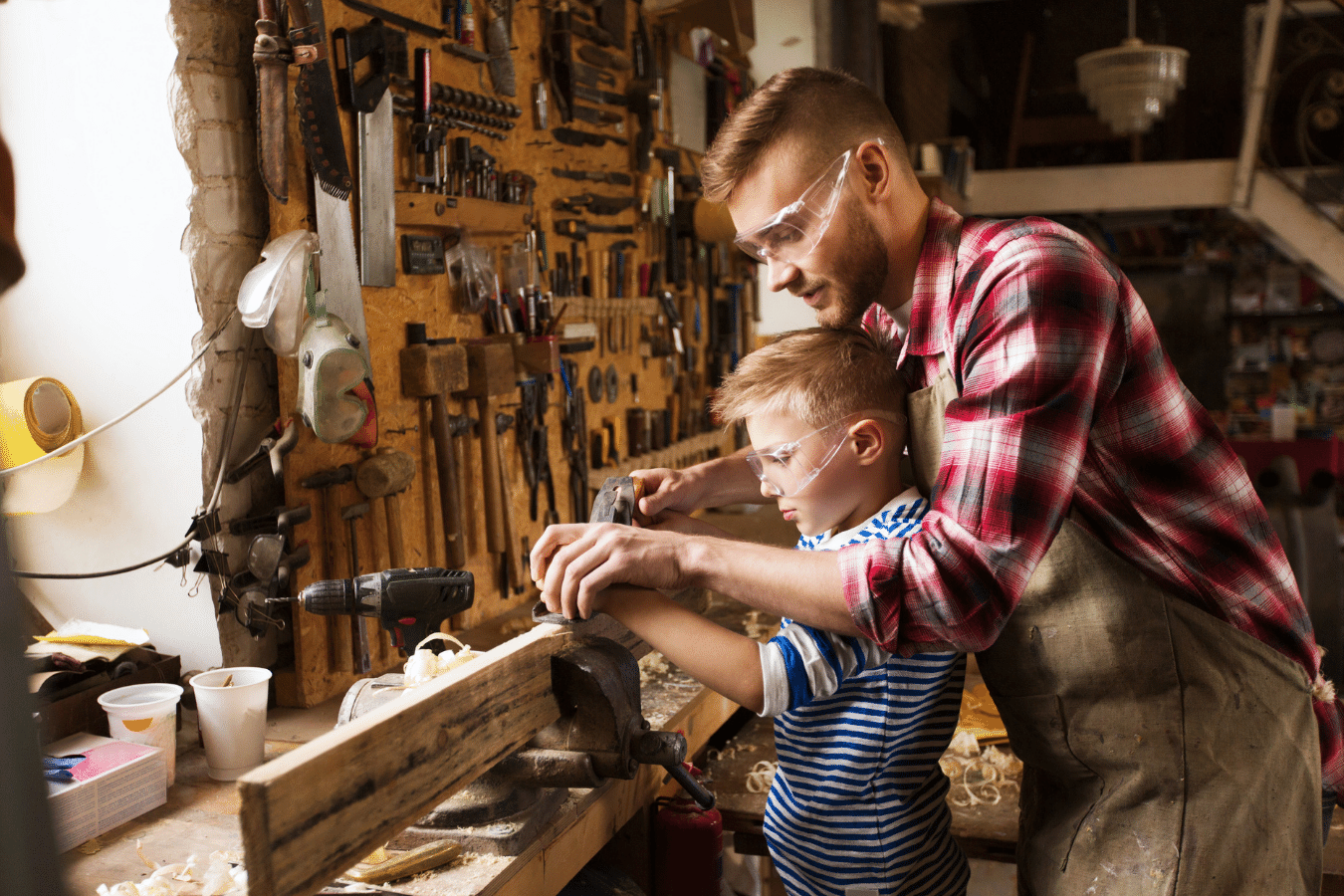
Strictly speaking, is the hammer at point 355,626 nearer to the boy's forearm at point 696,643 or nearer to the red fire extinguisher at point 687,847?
the red fire extinguisher at point 687,847

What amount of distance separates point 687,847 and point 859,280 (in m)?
1.20

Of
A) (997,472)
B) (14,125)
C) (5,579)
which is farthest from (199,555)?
(5,579)

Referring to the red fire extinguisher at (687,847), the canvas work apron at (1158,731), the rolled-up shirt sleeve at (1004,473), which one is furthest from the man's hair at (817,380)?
the red fire extinguisher at (687,847)

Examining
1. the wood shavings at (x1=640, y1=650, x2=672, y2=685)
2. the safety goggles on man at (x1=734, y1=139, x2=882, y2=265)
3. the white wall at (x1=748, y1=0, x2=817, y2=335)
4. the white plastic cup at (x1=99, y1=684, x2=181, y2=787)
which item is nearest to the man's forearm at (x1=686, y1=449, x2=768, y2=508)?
the safety goggles on man at (x1=734, y1=139, x2=882, y2=265)

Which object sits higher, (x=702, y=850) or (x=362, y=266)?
(x=362, y=266)

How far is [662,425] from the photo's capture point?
4.23 m

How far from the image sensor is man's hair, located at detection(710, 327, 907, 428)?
146 cm

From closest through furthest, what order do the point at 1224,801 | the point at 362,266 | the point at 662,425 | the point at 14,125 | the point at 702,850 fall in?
1. the point at 1224,801
2. the point at 702,850
3. the point at 14,125
4. the point at 362,266
5. the point at 662,425

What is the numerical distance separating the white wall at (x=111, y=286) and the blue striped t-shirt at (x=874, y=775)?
4.52 ft

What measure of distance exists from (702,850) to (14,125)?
2159 mm

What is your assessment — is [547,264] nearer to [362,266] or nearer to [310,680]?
[362,266]

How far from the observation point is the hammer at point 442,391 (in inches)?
103

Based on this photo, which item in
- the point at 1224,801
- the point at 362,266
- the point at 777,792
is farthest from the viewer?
the point at 362,266

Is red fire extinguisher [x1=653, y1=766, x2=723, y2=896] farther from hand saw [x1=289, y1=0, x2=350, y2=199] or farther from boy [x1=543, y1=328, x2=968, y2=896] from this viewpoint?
hand saw [x1=289, y1=0, x2=350, y2=199]
